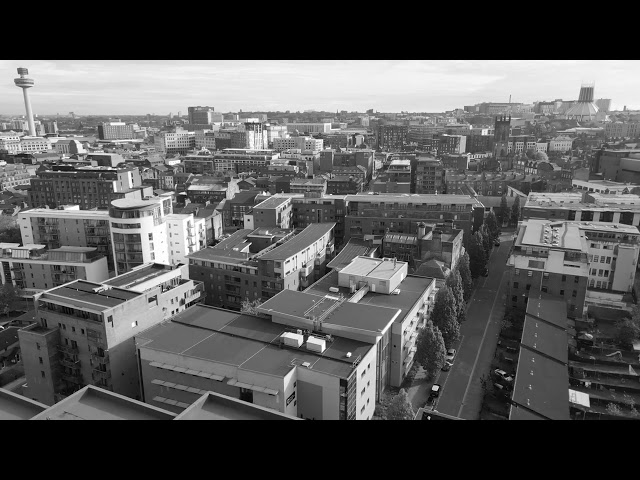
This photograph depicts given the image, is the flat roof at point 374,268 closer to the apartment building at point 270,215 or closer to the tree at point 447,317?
the tree at point 447,317

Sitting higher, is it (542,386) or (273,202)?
(273,202)

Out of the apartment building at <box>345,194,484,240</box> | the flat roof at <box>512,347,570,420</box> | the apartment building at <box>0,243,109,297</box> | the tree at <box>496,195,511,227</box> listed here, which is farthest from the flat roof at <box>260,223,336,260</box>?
the tree at <box>496,195,511,227</box>

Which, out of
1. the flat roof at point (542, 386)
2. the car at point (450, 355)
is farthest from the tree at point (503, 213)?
the flat roof at point (542, 386)

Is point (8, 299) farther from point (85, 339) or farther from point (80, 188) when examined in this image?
point (80, 188)

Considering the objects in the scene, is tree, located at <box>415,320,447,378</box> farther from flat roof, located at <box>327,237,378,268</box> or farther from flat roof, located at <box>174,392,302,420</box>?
flat roof, located at <box>174,392,302,420</box>

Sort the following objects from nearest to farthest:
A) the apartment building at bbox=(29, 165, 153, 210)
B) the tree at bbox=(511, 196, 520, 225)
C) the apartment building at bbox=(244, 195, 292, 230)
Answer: the apartment building at bbox=(244, 195, 292, 230), the apartment building at bbox=(29, 165, 153, 210), the tree at bbox=(511, 196, 520, 225)

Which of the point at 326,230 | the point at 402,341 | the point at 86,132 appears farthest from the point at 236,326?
the point at 86,132

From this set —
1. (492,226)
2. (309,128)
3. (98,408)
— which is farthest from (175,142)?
(98,408)

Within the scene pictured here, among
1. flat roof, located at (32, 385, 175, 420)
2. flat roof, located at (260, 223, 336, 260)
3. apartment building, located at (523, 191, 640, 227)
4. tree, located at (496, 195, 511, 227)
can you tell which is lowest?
tree, located at (496, 195, 511, 227)
